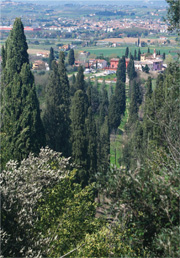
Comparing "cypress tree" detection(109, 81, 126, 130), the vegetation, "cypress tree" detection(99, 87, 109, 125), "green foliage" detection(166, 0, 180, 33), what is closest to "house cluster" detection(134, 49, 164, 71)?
"cypress tree" detection(99, 87, 109, 125)

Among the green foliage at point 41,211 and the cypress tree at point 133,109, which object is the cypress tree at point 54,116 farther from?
the cypress tree at point 133,109

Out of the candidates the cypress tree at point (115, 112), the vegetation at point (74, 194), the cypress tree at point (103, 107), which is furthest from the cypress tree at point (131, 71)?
the vegetation at point (74, 194)

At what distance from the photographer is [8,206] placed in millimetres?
6617

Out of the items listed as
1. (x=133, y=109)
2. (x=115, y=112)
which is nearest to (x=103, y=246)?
(x=133, y=109)

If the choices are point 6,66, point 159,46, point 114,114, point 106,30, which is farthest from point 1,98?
point 106,30

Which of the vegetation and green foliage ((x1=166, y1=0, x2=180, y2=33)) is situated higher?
green foliage ((x1=166, y1=0, x2=180, y2=33))

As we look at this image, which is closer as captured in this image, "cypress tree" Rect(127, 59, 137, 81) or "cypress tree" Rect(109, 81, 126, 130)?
"cypress tree" Rect(109, 81, 126, 130)

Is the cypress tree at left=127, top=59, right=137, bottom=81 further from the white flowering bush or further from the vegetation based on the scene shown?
the white flowering bush

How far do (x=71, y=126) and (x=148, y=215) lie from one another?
46.1 ft

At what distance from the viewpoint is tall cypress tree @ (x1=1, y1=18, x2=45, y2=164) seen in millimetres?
13695

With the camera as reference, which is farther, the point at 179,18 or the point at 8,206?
the point at 179,18

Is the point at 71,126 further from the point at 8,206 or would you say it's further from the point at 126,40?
the point at 126,40

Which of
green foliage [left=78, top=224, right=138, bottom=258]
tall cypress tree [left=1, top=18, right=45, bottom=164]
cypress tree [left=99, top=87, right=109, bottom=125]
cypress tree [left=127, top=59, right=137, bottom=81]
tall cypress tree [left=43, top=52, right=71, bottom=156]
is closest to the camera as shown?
green foliage [left=78, top=224, right=138, bottom=258]

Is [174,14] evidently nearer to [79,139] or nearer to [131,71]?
[79,139]
